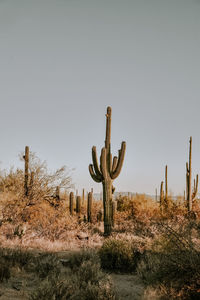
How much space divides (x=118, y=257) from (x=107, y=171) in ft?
20.4

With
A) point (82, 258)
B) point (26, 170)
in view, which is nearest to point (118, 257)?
point (82, 258)

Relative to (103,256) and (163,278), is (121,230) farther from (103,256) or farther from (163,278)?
(163,278)

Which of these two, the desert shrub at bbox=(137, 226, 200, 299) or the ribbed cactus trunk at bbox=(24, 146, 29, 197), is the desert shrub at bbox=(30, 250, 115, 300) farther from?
the ribbed cactus trunk at bbox=(24, 146, 29, 197)

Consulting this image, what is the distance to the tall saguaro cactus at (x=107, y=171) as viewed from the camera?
14.2m

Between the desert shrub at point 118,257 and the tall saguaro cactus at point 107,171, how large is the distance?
482 centimetres

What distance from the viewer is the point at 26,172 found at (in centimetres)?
1584

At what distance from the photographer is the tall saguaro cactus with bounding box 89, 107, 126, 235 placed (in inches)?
559

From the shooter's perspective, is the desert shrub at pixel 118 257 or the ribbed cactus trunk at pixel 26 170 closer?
the desert shrub at pixel 118 257

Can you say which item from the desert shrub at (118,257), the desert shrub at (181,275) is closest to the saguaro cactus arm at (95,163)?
the desert shrub at (118,257)

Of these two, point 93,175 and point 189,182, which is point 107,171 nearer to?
point 93,175

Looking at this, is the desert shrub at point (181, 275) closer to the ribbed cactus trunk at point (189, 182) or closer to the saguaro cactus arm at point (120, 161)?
the saguaro cactus arm at point (120, 161)

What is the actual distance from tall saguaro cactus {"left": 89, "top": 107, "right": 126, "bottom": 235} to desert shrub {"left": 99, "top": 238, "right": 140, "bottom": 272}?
4.82m

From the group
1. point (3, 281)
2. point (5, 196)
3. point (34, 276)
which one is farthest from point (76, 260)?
point (5, 196)

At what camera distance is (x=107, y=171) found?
14.5 metres
